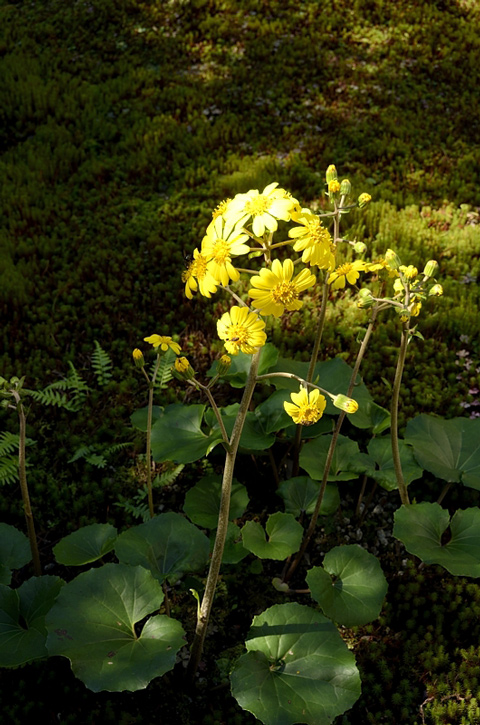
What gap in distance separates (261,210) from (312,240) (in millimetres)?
240

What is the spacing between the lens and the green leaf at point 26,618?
2.62m


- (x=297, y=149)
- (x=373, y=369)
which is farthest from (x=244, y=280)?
(x=297, y=149)

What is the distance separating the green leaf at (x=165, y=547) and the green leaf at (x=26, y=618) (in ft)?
1.28

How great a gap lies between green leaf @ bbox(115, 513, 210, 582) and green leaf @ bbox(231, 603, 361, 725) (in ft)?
1.64

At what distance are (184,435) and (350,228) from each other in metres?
3.83

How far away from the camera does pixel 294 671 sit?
257 cm

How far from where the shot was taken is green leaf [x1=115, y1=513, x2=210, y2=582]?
2980 millimetres

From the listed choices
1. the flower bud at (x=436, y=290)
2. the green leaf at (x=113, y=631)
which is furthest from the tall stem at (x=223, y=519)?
the flower bud at (x=436, y=290)

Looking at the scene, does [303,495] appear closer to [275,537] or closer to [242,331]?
[275,537]

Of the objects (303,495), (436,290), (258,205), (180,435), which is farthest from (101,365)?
(436,290)

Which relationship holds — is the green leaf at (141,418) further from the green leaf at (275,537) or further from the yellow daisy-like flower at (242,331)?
the yellow daisy-like flower at (242,331)

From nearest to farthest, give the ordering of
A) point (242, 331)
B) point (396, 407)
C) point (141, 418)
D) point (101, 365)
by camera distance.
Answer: point (242, 331), point (396, 407), point (141, 418), point (101, 365)

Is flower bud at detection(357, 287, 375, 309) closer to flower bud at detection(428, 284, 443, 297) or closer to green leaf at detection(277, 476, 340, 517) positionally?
flower bud at detection(428, 284, 443, 297)

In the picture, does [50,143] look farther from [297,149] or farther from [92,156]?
[297,149]
